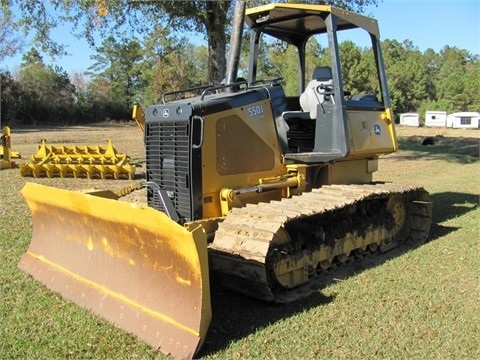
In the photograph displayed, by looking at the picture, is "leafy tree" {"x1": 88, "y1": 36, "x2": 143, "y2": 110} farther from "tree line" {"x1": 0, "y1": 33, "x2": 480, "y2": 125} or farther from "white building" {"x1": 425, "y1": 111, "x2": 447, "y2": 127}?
"white building" {"x1": 425, "y1": 111, "x2": 447, "y2": 127}

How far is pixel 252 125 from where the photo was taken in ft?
19.3

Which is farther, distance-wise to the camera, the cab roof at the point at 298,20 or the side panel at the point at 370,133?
the side panel at the point at 370,133

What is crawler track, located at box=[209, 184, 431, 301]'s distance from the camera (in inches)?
193

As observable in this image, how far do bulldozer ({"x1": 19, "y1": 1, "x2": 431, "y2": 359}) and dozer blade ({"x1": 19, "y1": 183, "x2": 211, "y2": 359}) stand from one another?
13 millimetres

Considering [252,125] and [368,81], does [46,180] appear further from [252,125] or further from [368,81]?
[368,81]

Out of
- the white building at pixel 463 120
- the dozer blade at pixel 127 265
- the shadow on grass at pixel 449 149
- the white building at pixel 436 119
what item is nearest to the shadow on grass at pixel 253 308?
the dozer blade at pixel 127 265

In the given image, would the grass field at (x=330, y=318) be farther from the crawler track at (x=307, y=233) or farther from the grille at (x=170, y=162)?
the grille at (x=170, y=162)

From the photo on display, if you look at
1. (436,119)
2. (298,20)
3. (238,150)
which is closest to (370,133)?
(298,20)

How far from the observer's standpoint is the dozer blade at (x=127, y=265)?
4188 mm

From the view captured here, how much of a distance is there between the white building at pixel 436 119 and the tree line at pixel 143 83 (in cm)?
889

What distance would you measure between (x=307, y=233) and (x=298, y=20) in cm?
306

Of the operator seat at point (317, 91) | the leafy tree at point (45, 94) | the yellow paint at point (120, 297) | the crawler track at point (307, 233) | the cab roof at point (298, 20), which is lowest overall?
the yellow paint at point (120, 297)

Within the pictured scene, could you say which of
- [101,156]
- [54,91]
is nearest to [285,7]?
[101,156]

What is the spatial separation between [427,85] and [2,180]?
87.0 metres
